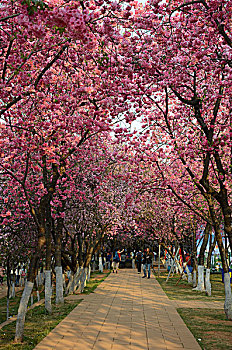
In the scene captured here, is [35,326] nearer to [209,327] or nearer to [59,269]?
[59,269]

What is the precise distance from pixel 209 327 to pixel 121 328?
2407mm

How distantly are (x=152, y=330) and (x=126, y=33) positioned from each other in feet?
23.7

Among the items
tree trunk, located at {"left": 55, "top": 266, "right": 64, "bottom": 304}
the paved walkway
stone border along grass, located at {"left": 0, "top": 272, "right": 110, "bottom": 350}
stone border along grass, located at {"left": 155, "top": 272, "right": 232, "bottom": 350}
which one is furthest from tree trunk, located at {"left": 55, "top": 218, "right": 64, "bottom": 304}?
stone border along grass, located at {"left": 155, "top": 272, "right": 232, "bottom": 350}

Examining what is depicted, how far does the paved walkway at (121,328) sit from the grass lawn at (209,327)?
0.23 meters

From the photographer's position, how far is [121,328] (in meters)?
10.8

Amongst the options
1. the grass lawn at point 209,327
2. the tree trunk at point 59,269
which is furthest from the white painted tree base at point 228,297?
the tree trunk at point 59,269

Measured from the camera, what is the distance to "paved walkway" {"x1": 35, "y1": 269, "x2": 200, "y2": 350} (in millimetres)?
8969

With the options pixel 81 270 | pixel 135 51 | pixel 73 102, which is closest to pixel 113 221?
pixel 81 270

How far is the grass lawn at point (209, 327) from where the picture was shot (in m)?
9.34

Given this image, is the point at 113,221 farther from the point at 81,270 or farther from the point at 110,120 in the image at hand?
the point at 110,120

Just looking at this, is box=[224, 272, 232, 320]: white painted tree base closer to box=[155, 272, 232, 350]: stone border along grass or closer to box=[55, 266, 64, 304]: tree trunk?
box=[155, 272, 232, 350]: stone border along grass

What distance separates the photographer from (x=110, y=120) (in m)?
10.4

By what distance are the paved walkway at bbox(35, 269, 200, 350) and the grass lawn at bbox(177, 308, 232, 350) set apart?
232mm

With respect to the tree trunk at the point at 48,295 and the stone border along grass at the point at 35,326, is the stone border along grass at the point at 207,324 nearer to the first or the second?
the stone border along grass at the point at 35,326
